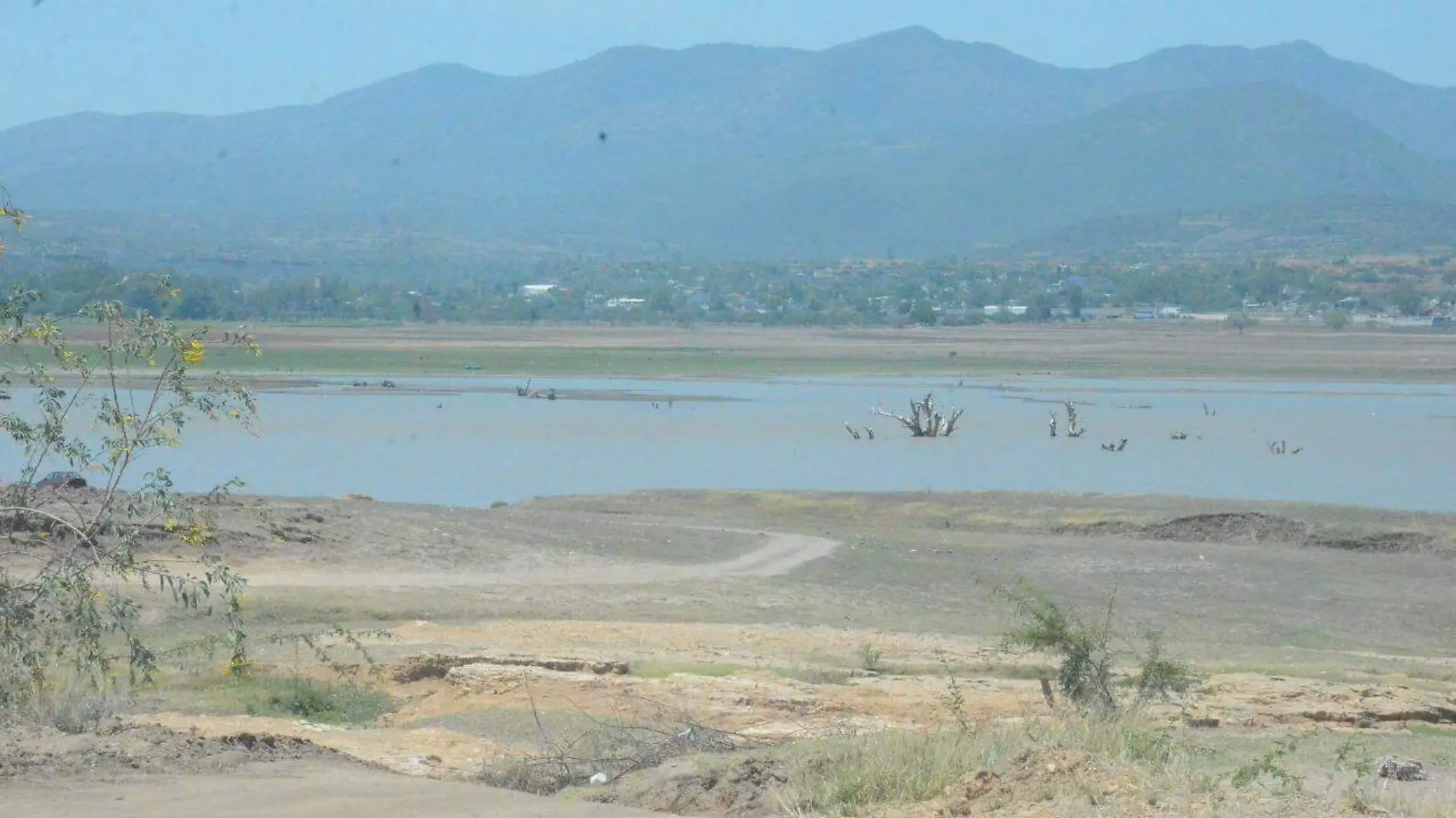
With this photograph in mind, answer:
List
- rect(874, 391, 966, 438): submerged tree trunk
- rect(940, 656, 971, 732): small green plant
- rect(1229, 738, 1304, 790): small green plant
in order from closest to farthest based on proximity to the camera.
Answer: rect(1229, 738, 1304, 790): small green plant, rect(940, 656, 971, 732): small green plant, rect(874, 391, 966, 438): submerged tree trunk

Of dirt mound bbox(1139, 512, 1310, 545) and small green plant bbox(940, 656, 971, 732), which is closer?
small green plant bbox(940, 656, 971, 732)

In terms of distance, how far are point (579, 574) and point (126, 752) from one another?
1556cm

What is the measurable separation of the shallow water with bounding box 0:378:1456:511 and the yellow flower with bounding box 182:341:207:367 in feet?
90.4

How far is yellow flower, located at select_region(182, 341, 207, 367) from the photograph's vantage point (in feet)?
37.0

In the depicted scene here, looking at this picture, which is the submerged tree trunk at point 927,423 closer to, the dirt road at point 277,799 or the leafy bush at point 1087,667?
the leafy bush at point 1087,667

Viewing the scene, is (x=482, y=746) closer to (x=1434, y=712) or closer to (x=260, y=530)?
(x=1434, y=712)

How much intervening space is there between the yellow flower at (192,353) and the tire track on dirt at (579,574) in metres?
10.7

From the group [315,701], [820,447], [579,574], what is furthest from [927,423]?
[315,701]

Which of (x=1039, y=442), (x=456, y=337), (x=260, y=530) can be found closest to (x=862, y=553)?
(x=260, y=530)

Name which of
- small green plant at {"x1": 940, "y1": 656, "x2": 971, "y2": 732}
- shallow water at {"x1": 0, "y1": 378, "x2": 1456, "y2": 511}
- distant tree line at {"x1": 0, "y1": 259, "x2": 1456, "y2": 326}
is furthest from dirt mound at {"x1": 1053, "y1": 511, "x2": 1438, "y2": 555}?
distant tree line at {"x1": 0, "y1": 259, "x2": 1456, "y2": 326}

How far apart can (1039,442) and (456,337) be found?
69.6 m

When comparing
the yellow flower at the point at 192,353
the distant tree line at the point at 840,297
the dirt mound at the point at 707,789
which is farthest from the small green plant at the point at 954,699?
the distant tree line at the point at 840,297

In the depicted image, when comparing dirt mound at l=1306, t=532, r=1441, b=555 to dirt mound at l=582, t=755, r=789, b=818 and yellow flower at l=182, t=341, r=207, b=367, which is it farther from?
yellow flower at l=182, t=341, r=207, b=367

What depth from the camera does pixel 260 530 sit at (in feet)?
83.6
